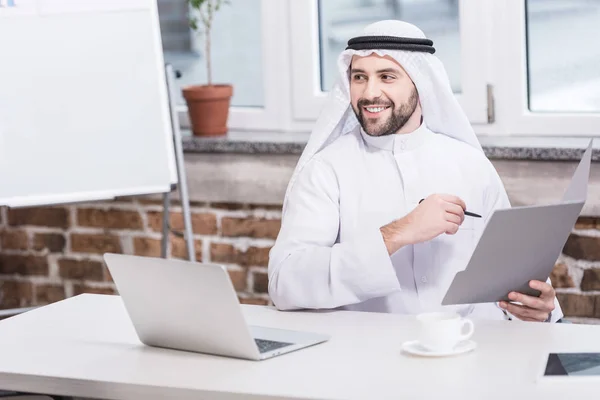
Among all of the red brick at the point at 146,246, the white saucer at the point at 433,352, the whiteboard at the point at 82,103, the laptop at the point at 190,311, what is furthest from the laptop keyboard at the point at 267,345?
the red brick at the point at 146,246

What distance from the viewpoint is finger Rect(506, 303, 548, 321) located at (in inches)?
87.7

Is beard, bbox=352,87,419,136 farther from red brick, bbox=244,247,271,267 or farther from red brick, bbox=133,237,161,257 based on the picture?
red brick, bbox=133,237,161,257

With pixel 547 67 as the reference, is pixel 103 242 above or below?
below

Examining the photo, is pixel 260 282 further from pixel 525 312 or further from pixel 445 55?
pixel 525 312

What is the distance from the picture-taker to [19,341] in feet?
7.03

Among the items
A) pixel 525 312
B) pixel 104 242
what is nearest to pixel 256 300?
pixel 104 242

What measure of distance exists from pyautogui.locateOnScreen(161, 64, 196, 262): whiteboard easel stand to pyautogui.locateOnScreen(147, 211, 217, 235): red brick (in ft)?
0.36

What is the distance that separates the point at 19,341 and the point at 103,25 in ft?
4.94

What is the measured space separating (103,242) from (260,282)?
652mm

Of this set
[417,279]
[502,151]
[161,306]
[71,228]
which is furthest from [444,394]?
[71,228]

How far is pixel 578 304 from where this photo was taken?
3.22m

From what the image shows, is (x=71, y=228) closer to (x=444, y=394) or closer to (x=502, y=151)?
(x=502, y=151)

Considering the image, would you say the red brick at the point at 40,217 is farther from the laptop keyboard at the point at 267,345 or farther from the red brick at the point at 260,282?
the laptop keyboard at the point at 267,345

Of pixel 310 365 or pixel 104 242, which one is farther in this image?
pixel 104 242
